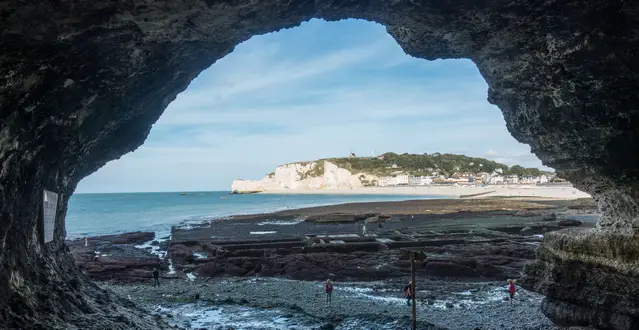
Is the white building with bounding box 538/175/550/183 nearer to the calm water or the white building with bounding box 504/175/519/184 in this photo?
the white building with bounding box 504/175/519/184

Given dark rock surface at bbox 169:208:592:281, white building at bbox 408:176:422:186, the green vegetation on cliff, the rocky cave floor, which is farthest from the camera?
the green vegetation on cliff

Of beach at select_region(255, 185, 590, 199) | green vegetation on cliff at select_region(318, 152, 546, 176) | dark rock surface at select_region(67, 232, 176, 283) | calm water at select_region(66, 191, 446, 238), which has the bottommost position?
calm water at select_region(66, 191, 446, 238)

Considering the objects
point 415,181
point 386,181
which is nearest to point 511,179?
point 415,181

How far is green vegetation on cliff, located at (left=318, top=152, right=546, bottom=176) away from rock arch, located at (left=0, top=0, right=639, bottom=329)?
16332 centimetres

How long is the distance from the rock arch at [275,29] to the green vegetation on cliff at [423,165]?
16332 cm

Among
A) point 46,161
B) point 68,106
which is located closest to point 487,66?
point 68,106

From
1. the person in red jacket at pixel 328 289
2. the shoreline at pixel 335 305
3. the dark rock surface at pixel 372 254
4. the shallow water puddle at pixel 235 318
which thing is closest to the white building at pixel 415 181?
the dark rock surface at pixel 372 254

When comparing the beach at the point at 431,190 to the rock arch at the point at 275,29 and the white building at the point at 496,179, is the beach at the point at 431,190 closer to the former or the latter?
the white building at the point at 496,179

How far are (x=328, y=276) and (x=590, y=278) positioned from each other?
12465 millimetres

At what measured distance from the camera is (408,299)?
16.0m

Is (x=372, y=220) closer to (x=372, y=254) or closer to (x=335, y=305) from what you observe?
(x=372, y=254)

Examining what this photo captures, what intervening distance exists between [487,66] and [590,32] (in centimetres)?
306

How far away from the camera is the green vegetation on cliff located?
177000mm

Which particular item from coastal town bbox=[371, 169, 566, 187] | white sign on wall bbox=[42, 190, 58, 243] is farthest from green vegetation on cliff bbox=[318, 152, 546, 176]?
Result: white sign on wall bbox=[42, 190, 58, 243]
